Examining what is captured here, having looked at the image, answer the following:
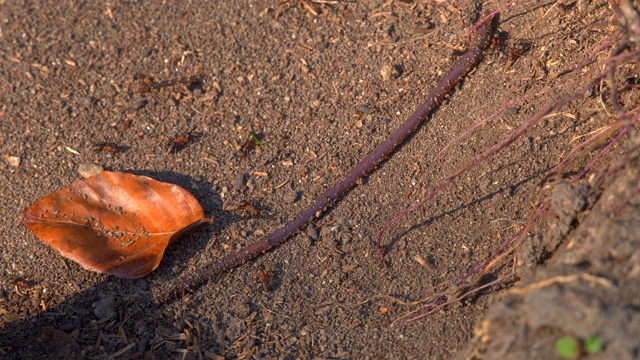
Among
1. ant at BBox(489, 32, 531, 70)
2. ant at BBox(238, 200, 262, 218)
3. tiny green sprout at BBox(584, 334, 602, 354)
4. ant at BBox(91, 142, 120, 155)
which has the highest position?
ant at BBox(489, 32, 531, 70)

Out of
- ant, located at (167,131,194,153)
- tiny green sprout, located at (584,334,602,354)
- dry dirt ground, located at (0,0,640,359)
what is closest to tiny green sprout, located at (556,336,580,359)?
tiny green sprout, located at (584,334,602,354)

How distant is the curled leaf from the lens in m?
2.88

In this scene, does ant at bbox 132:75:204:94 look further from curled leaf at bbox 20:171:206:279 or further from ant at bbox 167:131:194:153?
curled leaf at bbox 20:171:206:279

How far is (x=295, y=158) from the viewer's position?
3.17 meters

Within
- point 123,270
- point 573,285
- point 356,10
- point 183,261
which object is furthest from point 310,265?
point 356,10

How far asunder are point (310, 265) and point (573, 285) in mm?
1405

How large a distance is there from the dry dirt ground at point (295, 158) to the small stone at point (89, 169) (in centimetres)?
4

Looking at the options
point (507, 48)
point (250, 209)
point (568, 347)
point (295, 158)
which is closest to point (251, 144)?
point (295, 158)

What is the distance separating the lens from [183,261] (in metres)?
2.95

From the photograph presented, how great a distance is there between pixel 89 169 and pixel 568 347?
8.55ft

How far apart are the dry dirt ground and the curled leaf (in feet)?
0.36

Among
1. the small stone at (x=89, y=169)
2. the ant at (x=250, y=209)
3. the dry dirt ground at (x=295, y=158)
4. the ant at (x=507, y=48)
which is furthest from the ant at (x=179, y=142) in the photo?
the ant at (x=507, y=48)

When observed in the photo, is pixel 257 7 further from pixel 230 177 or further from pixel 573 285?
pixel 573 285

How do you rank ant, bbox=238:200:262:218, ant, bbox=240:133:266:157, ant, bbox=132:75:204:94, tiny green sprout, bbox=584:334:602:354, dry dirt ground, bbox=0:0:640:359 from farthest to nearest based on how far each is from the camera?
ant, bbox=132:75:204:94 < ant, bbox=240:133:266:157 < ant, bbox=238:200:262:218 < dry dirt ground, bbox=0:0:640:359 < tiny green sprout, bbox=584:334:602:354
